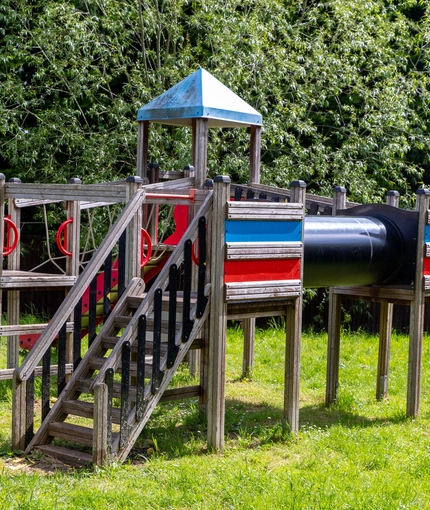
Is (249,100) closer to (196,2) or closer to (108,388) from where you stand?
(196,2)

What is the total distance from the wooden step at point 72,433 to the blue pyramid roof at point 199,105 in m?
3.81

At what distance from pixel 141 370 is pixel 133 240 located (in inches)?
47.5

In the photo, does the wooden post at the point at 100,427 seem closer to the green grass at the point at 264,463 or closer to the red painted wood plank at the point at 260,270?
the green grass at the point at 264,463

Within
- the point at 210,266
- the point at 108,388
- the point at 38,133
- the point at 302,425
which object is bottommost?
the point at 302,425

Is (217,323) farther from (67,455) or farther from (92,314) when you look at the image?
(67,455)

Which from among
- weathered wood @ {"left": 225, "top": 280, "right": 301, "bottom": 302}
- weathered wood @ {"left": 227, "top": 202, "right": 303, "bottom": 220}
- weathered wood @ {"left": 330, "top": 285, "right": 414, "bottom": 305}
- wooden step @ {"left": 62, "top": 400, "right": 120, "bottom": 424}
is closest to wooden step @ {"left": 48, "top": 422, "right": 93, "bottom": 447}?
wooden step @ {"left": 62, "top": 400, "right": 120, "bottom": 424}

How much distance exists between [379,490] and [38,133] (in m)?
9.84

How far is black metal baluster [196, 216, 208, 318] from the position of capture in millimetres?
6953

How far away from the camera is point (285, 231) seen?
7.33 metres

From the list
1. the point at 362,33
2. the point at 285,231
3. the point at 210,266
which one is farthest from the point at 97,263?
the point at 362,33

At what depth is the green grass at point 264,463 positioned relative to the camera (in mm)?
5430

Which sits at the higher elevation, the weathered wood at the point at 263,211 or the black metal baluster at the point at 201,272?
the weathered wood at the point at 263,211

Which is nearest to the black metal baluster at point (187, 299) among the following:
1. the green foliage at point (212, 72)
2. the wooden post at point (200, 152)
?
the wooden post at point (200, 152)

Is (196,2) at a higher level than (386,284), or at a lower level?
higher
